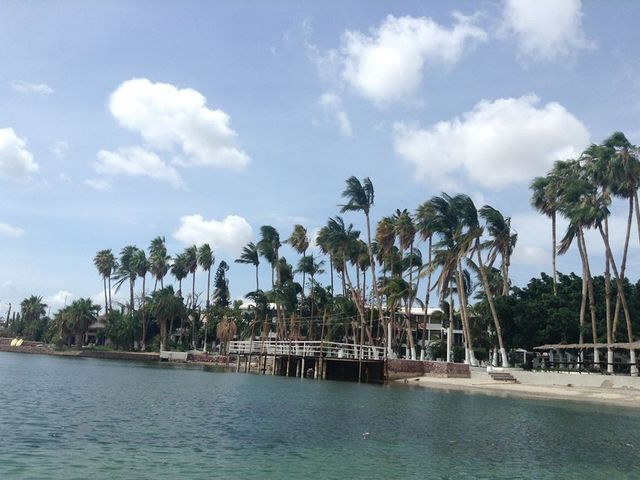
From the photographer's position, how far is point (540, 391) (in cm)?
4097

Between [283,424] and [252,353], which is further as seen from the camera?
[252,353]

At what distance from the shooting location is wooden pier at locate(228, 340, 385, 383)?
174 feet

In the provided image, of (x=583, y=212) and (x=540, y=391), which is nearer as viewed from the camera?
(x=540, y=391)

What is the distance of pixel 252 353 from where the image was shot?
62438mm

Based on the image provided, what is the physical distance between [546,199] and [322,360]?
87.8 feet

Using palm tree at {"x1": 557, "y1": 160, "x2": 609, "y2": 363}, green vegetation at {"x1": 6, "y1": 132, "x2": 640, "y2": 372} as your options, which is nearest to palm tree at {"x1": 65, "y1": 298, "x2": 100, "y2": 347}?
green vegetation at {"x1": 6, "y1": 132, "x2": 640, "y2": 372}

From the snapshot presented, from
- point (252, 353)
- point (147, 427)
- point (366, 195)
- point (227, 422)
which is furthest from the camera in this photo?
point (366, 195)

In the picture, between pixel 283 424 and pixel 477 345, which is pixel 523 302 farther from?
pixel 283 424

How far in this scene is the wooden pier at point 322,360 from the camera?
174ft

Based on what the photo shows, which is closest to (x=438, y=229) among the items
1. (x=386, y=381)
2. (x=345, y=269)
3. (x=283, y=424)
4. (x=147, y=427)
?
(x=386, y=381)

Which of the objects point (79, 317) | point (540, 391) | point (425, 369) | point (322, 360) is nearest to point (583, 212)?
point (540, 391)

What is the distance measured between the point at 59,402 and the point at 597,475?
68.3 ft

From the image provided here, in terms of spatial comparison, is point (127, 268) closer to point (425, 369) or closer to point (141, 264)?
point (141, 264)

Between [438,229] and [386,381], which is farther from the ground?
[438,229]
